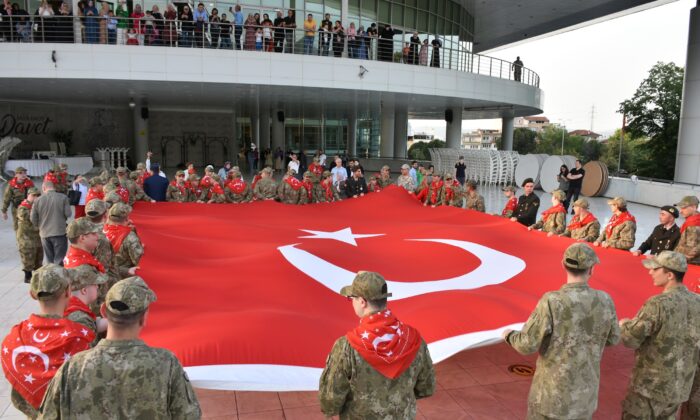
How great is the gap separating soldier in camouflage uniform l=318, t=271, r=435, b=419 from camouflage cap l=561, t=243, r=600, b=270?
44.0 inches

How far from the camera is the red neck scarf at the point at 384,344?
8.12 ft

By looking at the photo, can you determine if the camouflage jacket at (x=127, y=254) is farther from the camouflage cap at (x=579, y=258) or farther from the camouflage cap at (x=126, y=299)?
the camouflage cap at (x=579, y=258)

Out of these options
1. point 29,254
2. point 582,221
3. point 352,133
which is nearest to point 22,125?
point 352,133

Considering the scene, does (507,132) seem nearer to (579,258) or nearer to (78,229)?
(579,258)

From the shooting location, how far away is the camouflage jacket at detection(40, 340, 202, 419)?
2084 mm

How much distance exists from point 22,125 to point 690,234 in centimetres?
3052

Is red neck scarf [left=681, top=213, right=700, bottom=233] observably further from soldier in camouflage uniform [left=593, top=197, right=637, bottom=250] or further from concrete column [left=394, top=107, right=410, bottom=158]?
concrete column [left=394, top=107, right=410, bottom=158]

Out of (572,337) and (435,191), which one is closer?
(572,337)

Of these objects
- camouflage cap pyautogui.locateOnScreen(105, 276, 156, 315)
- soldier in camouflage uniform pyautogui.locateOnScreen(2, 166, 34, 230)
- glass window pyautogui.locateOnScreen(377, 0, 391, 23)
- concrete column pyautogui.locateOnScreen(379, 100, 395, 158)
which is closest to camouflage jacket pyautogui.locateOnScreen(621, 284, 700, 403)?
camouflage cap pyautogui.locateOnScreen(105, 276, 156, 315)

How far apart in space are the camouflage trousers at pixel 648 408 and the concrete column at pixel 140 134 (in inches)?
1025

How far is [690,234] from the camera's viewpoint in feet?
18.6

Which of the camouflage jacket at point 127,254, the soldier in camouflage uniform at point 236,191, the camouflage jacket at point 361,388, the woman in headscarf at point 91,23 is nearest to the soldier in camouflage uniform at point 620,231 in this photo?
the camouflage jacket at point 361,388

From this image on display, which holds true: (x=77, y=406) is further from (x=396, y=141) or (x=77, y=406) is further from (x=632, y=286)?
(x=396, y=141)

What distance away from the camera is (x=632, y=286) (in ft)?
16.3
